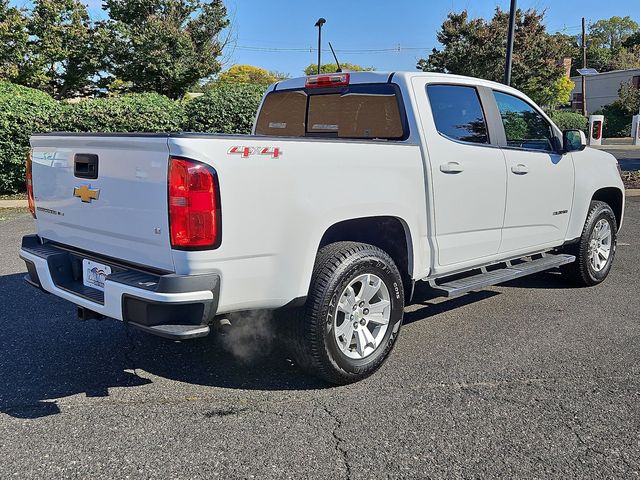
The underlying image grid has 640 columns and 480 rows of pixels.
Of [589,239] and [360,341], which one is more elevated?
[589,239]

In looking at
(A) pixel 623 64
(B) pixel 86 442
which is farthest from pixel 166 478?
(A) pixel 623 64

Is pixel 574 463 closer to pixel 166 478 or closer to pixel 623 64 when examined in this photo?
pixel 166 478

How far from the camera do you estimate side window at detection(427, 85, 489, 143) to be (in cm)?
429

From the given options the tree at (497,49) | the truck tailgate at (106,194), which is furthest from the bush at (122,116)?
the tree at (497,49)

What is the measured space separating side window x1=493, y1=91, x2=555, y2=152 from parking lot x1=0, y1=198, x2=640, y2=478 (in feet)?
4.99

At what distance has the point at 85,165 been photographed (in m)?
3.45

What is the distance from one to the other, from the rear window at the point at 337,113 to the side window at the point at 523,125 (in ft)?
3.64

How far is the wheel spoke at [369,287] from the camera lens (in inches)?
147

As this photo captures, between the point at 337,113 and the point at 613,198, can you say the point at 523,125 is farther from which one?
the point at 613,198

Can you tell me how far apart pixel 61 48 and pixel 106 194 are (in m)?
17.3

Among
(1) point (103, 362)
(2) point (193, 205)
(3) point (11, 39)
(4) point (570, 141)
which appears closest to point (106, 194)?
(2) point (193, 205)

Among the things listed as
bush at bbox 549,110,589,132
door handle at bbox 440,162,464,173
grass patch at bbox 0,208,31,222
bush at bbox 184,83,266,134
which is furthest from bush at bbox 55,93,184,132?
bush at bbox 549,110,589,132

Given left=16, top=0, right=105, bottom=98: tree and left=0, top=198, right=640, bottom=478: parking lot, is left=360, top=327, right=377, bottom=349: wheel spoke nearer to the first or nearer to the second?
left=0, top=198, right=640, bottom=478: parking lot

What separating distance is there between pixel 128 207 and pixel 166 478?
1385 millimetres
